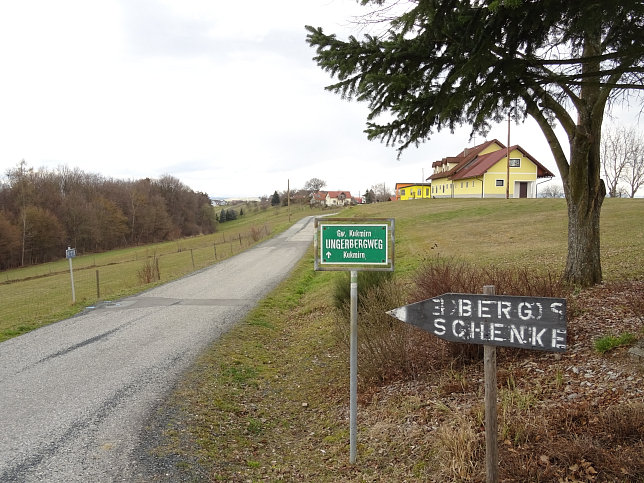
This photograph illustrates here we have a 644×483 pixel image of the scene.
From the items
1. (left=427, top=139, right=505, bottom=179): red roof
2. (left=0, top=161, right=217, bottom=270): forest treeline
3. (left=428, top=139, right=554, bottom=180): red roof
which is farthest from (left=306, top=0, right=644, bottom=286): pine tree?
(left=0, top=161, right=217, bottom=270): forest treeline

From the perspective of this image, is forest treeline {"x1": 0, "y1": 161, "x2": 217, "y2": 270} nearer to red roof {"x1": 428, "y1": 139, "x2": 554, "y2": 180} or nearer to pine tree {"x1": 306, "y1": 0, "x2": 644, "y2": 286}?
red roof {"x1": 428, "y1": 139, "x2": 554, "y2": 180}

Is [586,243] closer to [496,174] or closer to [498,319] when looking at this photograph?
[498,319]

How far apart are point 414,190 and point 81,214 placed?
52.9 m

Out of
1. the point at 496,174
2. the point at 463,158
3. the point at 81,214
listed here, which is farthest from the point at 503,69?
the point at 81,214

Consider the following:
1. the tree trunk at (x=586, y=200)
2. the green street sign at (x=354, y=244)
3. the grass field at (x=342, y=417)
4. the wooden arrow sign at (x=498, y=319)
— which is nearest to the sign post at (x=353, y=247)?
the green street sign at (x=354, y=244)

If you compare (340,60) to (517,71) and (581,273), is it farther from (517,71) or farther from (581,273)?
(581,273)

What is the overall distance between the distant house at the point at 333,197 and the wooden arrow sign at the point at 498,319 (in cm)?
11520

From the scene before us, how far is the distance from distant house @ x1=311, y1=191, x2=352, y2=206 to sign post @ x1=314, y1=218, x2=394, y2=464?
374 feet

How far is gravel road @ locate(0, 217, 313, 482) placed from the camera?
173 inches

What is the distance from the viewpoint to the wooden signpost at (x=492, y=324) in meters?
2.71

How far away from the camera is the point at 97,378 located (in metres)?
6.82

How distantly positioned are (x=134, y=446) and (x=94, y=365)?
3.44 meters

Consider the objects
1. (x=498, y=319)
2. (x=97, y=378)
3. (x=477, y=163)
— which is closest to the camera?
(x=498, y=319)

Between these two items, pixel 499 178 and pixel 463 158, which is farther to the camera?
pixel 463 158
